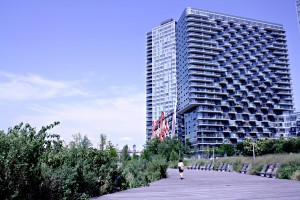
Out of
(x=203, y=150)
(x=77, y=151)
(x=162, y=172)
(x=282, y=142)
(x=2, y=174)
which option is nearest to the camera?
(x=2, y=174)

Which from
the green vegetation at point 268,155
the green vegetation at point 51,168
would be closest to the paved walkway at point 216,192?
the green vegetation at point 51,168

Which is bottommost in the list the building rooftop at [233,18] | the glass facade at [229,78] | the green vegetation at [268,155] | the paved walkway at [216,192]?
the paved walkway at [216,192]

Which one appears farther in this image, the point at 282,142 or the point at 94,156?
the point at 282,142

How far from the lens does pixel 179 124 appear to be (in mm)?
127375

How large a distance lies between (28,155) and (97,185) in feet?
14.2

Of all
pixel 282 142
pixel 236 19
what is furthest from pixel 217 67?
pixel 282 142

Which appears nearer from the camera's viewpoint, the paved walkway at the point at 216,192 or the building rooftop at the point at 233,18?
the paved walkway at the point at 216,192

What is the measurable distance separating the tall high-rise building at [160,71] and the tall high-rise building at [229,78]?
18.4 m

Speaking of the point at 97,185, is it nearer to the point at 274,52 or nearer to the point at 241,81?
the point at 241,81

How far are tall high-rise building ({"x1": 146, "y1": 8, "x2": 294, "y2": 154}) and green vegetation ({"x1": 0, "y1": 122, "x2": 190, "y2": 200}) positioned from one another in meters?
93.4

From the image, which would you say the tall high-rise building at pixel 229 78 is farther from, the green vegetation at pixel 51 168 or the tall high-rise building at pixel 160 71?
the green vegetation at pixel 51 168

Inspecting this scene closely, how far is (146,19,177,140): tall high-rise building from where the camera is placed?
143 meters

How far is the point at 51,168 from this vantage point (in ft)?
26.0

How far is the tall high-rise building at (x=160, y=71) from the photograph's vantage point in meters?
143
